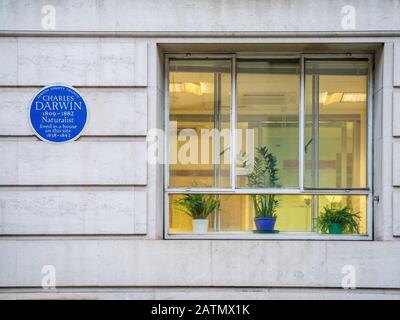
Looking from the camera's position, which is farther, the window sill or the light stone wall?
the window sill

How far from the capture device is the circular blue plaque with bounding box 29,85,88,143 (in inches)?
391

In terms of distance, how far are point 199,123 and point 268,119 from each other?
1.23 m

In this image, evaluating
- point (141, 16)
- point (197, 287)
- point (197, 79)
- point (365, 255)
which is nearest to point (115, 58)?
point (141, 16)

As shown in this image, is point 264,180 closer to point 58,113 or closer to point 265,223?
point 265,223

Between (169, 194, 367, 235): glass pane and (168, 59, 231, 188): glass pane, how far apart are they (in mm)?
407

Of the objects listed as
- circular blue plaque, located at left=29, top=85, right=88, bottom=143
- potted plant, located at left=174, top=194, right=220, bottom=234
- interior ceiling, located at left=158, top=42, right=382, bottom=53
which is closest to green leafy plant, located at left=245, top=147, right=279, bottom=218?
potted plant, located at left=174, top=194, right=220, bottom=234

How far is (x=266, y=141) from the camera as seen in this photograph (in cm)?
1050

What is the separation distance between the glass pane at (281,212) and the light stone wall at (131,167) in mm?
478

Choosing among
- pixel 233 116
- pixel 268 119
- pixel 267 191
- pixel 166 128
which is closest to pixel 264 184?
pixel 267 191

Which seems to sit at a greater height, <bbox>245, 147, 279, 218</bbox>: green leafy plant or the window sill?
<bbox>245, 147, 279, 218</bbox>: green leafy plant

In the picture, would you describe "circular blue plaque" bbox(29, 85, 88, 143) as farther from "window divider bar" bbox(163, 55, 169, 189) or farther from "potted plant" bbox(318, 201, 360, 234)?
"potted plant" bbox(318, 201, 360, 234)
